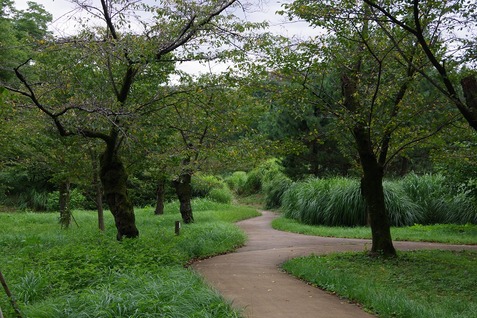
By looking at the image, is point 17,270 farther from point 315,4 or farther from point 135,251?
point 315,4

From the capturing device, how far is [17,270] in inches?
290

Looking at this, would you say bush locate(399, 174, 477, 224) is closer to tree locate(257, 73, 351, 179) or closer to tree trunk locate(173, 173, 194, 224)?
tree locate(257, 73, 351, 179)

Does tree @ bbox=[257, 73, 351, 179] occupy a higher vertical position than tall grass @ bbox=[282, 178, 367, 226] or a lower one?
higher

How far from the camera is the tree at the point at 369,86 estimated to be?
896 cm

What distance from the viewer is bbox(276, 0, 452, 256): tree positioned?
8961 mm

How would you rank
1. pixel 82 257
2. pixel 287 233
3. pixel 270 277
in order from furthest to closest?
pixel 287 233 → pixel 270 277 → pixel 82 257

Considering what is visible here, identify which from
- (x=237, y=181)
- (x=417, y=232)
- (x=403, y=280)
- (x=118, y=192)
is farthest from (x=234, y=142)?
(x=237, y=181)

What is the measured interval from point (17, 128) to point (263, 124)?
14.6 meters

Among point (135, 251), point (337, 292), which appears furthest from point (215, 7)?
point (337, 292)

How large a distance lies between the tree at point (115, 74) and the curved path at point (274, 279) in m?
2.72

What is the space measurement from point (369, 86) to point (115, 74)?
5.74 metres

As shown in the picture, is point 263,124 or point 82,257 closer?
point 82,257

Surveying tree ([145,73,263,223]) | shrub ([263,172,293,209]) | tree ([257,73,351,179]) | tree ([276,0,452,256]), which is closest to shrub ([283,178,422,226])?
tree ([257,73,351,179])

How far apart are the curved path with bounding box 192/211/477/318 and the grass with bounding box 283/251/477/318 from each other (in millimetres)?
286
